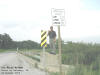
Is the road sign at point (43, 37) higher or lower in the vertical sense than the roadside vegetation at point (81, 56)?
higher

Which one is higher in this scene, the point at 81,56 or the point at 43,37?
the point at 43,37

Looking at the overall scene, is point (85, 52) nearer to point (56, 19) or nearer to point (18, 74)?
point (56, 19)

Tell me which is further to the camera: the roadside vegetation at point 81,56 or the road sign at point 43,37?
the road sign at point 43,37

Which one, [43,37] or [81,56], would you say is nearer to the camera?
[81,56]

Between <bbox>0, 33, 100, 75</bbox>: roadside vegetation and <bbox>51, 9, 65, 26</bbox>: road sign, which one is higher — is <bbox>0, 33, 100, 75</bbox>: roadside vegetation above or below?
below

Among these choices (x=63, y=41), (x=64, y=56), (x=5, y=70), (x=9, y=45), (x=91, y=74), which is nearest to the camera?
(x=91, y=74)

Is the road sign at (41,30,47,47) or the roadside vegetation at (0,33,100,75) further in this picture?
the road sign at (41,30,47,47)

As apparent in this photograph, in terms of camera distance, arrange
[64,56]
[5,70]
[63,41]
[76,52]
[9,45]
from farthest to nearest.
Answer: [9,45] → [63,41] → [64,56] → [76,52] → [5,70]

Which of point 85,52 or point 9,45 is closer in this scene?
point 85,52

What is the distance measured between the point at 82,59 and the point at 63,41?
6.96ft

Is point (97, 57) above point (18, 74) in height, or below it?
above

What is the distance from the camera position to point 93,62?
745cm

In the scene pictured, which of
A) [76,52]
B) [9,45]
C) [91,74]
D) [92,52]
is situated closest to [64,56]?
[76,52]

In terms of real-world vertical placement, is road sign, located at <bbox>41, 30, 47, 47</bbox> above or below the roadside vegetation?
above
